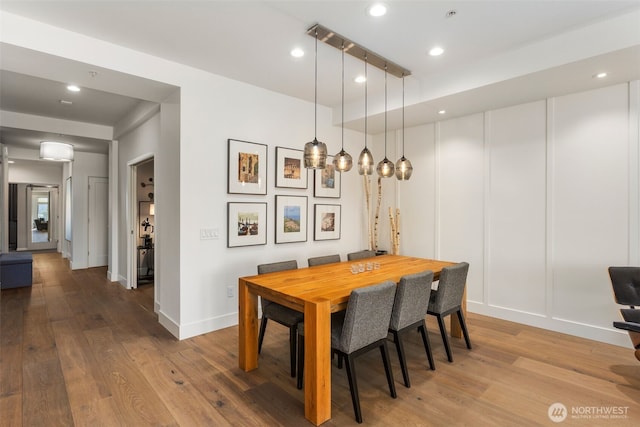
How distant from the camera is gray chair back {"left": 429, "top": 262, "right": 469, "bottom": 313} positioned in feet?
9.60

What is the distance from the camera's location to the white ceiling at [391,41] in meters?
2.45

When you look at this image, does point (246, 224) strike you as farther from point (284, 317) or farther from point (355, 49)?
point (355, 49)

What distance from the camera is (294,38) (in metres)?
2.88

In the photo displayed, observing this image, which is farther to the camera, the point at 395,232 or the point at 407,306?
the point at 395,232

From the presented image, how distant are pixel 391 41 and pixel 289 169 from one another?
2033 millimetres

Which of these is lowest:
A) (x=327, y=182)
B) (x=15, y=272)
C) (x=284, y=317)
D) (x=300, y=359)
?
(x=300, y=359)

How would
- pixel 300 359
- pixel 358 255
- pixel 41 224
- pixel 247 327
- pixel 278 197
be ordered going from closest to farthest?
1. pixel 300 359
2. pixel 247 327
3. pixel 358 255
4. pixel 278 197
5. pixel 41 224

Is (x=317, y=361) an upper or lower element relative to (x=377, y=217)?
lower

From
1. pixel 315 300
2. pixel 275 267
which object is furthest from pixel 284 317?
pixel 315 300

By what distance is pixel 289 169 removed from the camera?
4387mm

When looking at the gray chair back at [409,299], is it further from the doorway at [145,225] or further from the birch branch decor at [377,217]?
the doorway at [145,225]

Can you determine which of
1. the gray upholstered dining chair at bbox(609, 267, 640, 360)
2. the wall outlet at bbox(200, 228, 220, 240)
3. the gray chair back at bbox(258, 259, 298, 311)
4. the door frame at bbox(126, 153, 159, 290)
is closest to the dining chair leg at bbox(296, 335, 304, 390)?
the gray chair back at bbox(258, 259, 298, 311)

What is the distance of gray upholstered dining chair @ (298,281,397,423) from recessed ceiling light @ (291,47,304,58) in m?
2.29

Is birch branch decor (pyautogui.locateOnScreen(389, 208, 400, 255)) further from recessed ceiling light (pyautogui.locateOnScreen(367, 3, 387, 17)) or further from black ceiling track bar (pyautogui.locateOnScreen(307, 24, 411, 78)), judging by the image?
recessed ceiling light (pyautogui.locateOnScreen(367, 3, 387, 17))
